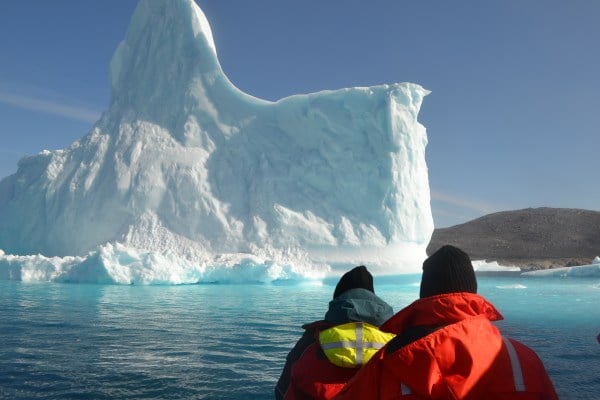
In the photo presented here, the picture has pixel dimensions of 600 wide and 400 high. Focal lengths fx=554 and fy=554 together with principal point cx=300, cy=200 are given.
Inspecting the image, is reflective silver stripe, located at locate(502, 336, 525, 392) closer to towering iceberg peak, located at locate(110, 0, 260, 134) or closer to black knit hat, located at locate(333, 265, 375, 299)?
black knit hat, located at locate(333, 265, 375, 299)

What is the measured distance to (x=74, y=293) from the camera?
43.1ft

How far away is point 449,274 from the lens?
1516 millimetres

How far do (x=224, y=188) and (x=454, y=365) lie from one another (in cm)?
1760

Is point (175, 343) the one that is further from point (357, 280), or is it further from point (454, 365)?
point (454, 365)

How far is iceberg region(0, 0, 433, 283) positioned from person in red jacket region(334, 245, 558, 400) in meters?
15.3

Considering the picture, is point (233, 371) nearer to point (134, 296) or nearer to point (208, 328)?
point (208, 328)

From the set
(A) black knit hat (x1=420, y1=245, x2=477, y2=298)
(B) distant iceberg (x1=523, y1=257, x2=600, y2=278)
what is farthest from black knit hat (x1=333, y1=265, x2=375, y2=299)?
(B) distant iceberg (x1=523, y1=257, x2=600, y2=278)

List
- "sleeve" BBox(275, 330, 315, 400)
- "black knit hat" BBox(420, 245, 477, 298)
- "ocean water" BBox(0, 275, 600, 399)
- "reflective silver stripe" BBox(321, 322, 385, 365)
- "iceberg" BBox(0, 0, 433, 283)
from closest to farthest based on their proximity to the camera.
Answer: "black knit hat" BBox(420, 245, 477, 298)
"reflective silver stripe" BBox(321, 322, 385, 365)
"sleeve" BBox(275, 330, 315, 400)
"ocean water" BBox(0, 275, 600, 399)
"iceberg" BBox(0, 0, 433, 283)

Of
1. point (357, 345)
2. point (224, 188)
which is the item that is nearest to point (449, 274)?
point (357, 345)

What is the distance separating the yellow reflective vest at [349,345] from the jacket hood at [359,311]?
0.05 meters

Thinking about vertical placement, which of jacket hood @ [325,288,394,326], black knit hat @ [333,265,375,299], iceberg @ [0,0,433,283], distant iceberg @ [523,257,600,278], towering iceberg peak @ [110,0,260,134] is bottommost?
distant iceberg @ [523,257,600,278]

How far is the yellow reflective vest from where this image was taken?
6.32ft

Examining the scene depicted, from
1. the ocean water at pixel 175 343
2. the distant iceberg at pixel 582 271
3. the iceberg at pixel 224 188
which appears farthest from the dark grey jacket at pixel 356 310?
the distant iceberg at pixel 582 271

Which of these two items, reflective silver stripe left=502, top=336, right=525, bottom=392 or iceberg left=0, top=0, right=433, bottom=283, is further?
iceberg left=0, top=0, right=433, bottom=283
